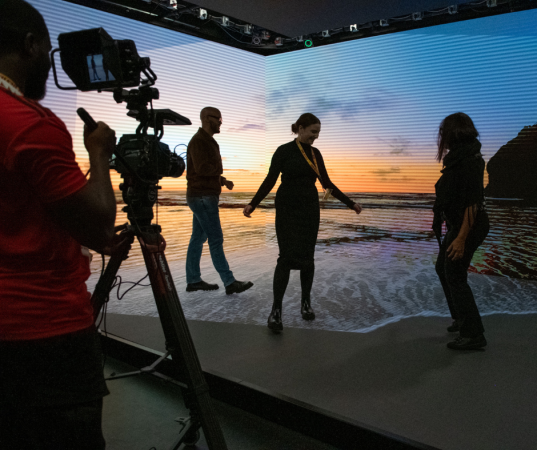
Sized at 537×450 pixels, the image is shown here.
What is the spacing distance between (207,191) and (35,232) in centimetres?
284

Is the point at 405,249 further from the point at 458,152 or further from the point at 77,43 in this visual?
the point at 77,43

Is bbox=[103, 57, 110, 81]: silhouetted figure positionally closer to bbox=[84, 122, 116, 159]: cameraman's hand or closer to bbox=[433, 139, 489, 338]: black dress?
bbox=[84, 122, 116, 159]: cameraman's hand

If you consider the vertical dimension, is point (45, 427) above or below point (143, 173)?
below

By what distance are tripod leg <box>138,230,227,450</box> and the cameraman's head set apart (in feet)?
1.83

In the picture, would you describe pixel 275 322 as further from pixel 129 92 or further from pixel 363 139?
pixel 363 139

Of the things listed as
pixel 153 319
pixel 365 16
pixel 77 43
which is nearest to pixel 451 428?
pixel 77 43

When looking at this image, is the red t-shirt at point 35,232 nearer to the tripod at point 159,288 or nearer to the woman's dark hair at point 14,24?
the woman's dark hair at point 14,24

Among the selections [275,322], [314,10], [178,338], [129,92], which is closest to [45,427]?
[178,338]

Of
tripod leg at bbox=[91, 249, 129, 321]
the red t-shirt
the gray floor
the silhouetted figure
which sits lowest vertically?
the gray floor

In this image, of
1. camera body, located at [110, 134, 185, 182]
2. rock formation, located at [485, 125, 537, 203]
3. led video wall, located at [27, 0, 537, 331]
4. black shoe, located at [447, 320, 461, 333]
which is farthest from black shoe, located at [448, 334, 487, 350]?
rock formation, located at [485, 125, 537, 203]

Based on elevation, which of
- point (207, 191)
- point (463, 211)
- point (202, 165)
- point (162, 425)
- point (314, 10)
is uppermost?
point (314, 10)

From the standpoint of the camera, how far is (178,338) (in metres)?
1.18

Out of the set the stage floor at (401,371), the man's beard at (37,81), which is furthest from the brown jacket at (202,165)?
the man's beard at (37,81)

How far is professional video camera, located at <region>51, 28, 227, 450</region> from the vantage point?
1.03 m
